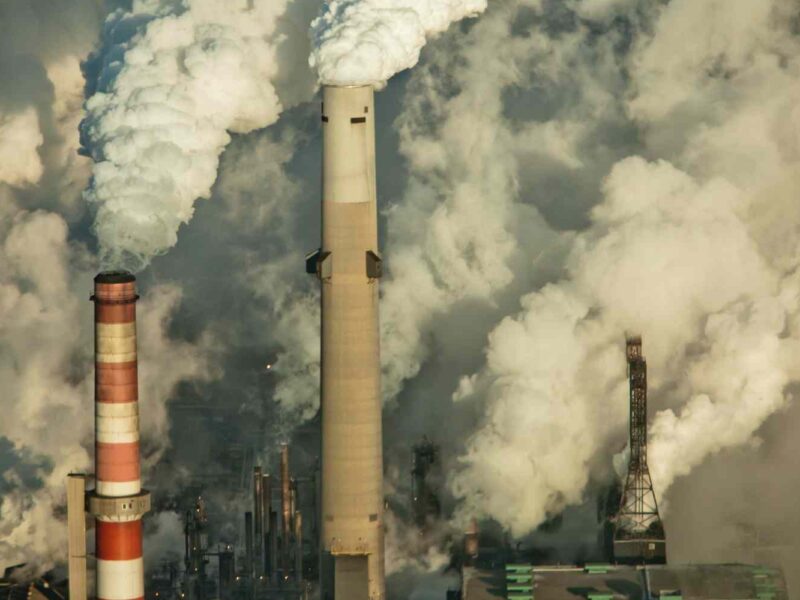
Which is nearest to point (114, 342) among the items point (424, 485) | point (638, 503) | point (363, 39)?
point (363, 39)

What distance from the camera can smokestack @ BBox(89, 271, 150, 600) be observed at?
Result: 65.4 m

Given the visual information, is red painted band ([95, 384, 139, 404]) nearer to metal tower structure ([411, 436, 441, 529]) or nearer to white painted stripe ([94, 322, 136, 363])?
white painted stripe ([94, 322, 136, 363])

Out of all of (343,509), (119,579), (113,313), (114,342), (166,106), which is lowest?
(119,579)

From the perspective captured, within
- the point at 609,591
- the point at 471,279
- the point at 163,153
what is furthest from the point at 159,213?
the point at 471,279

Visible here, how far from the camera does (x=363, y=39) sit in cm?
6919

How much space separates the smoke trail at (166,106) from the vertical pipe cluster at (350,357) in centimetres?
291

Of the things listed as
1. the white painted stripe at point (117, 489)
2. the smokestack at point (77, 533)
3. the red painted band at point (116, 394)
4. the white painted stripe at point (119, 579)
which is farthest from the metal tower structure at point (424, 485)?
the red painted band at point (116, 394)

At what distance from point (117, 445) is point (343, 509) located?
7388 millimetres

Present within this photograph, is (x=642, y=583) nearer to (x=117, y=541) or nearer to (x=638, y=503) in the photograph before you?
(x=638, y=503)

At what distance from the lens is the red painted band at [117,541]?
217 ft

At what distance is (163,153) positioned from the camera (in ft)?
227

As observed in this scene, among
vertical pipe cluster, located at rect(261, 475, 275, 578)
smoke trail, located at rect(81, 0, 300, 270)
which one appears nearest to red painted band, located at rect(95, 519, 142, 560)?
smoke trail, located at rect(81, 0, 300, 270)

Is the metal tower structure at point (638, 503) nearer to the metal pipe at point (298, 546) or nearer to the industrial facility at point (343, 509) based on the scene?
the industrial facility at point (343, 509)

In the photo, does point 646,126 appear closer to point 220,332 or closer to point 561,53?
point 561,53
